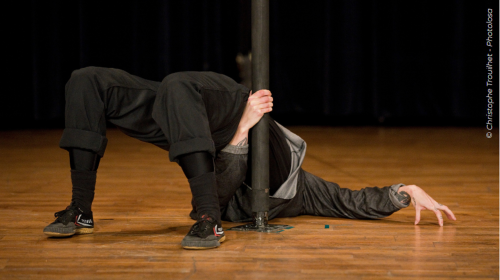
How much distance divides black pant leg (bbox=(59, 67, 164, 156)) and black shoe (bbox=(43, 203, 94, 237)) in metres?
0.16

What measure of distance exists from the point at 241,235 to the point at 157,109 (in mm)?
381

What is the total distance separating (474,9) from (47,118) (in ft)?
12.0

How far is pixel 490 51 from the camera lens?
16.6 ft

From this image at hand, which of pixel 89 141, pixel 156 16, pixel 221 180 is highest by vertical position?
pixel 156 16

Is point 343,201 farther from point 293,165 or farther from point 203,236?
point 203,236

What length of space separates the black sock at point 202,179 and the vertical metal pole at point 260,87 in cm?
19

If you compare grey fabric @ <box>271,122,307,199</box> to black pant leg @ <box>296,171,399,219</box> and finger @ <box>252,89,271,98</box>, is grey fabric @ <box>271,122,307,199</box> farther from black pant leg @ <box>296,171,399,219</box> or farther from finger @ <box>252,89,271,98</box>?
finger @ <box>252,89,271,98</box>

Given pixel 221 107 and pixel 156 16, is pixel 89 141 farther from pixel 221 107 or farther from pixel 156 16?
pixel 156 16

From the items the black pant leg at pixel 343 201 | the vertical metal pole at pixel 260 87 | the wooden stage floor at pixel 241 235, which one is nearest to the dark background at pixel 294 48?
the wooden stage floor at pixel 241 235

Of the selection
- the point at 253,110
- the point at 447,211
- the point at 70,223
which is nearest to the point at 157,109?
the point at 253,110

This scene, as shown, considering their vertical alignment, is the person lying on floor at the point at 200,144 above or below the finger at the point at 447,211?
above

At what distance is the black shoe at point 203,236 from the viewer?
131 cm

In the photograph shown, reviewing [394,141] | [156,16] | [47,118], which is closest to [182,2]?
[156,16]

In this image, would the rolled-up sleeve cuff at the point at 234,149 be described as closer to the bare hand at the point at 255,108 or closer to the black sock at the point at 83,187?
the bare hand at the point at 255,108
